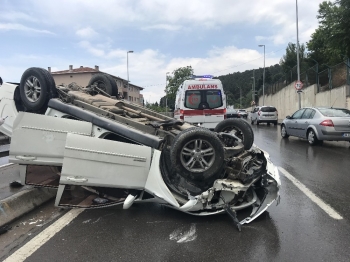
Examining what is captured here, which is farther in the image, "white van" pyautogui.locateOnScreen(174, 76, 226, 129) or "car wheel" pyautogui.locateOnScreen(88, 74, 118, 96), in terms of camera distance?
"white van" pyautogui.locateOnScreen(174, 76, 226, 129)

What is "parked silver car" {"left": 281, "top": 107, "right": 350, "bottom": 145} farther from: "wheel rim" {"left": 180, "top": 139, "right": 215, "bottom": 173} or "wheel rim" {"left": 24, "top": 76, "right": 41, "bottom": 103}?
"wheel rim" {"left": 24, "top": 76, "right": 41, "bottom": 103}

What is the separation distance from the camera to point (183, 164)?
13.8 ft

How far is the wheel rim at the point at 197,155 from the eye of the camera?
4.22 meters

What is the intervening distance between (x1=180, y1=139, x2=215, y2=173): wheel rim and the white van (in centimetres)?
828

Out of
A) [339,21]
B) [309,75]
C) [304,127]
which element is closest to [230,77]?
[309,75]

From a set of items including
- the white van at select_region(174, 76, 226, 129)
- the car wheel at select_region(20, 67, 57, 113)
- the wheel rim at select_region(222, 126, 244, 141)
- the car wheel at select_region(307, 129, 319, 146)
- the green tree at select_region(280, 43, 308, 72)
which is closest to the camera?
the car wheel at select_region(20, 67, 57, 113)

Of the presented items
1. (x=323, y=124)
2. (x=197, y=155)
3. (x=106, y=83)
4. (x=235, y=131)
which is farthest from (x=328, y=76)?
(x=197, y=155)

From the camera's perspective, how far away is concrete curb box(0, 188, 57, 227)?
14.0 ft

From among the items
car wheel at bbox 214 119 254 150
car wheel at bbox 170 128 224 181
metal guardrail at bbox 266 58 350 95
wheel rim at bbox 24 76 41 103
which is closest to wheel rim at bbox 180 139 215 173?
car wheel at bbox 170 128 224 181

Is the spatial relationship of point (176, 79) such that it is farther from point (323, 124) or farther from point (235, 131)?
point (235, 131)

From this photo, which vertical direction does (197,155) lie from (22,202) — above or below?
above

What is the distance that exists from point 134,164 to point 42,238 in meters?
1.33

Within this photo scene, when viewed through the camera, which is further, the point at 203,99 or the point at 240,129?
the point at 203,99

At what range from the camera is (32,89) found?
17.7 ft
